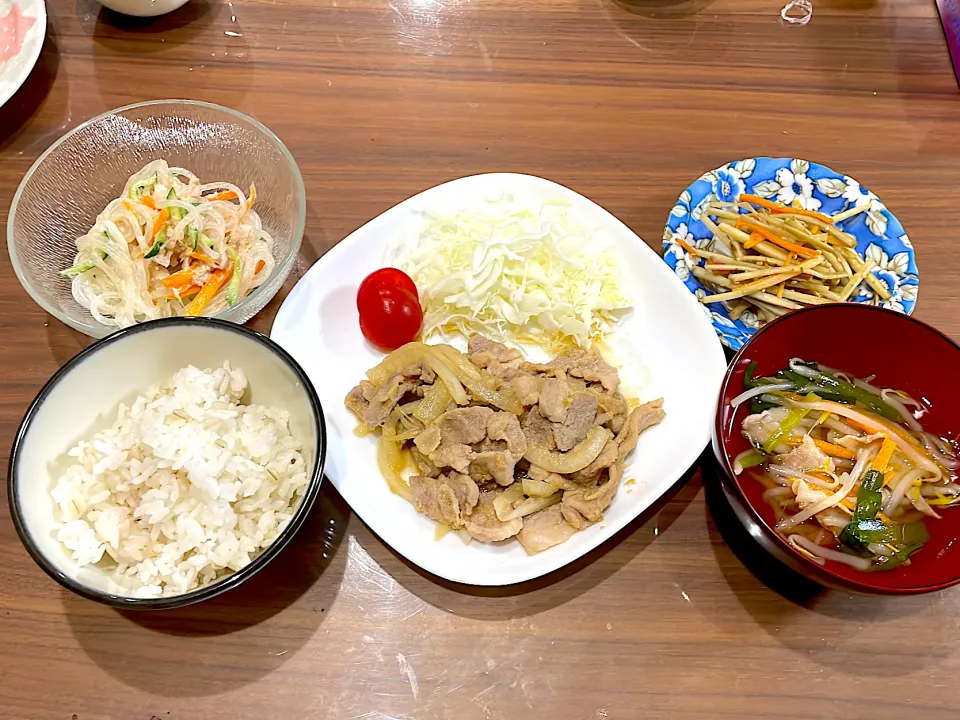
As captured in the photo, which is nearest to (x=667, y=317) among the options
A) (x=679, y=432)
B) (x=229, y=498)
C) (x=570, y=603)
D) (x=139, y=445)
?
(x=679, y=432)

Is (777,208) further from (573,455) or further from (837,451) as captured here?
(573,455)

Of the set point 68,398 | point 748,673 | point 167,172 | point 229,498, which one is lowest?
point 748,673

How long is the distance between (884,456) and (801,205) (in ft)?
2.64

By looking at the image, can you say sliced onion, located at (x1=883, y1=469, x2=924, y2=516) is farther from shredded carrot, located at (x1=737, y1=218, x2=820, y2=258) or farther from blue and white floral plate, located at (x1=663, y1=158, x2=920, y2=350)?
shredded carrot, located at (x1=737, y1=218, x2=820, y2=258)

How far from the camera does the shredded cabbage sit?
1956mm

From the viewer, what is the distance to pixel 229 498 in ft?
5.06

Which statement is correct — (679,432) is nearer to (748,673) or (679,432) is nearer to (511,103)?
(748,673)

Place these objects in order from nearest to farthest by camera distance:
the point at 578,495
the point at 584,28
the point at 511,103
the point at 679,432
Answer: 1. the point at 578,495
2. the point at 679,432
3. the point at 511,103
4. the point at 584,28

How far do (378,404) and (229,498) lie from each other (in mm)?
399

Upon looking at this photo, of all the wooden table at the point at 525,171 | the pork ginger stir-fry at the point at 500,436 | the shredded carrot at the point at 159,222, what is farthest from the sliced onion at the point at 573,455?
the shredded carrot at the point at 159,222

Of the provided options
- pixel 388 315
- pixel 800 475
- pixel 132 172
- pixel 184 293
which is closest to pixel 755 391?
pixel 800 475

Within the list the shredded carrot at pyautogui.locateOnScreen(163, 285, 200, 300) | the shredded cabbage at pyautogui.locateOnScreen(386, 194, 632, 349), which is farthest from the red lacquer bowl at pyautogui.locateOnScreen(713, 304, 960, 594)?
the shredded carrot at pyautogui.locateOnScreen(163, 285, 200, 300)

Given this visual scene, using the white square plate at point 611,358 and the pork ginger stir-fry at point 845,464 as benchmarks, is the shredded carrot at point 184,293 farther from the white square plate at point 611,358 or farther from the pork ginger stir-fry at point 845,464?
the pork ginger stir-fry at point 845,464

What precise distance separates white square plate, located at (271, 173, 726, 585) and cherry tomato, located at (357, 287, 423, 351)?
0.23ft
